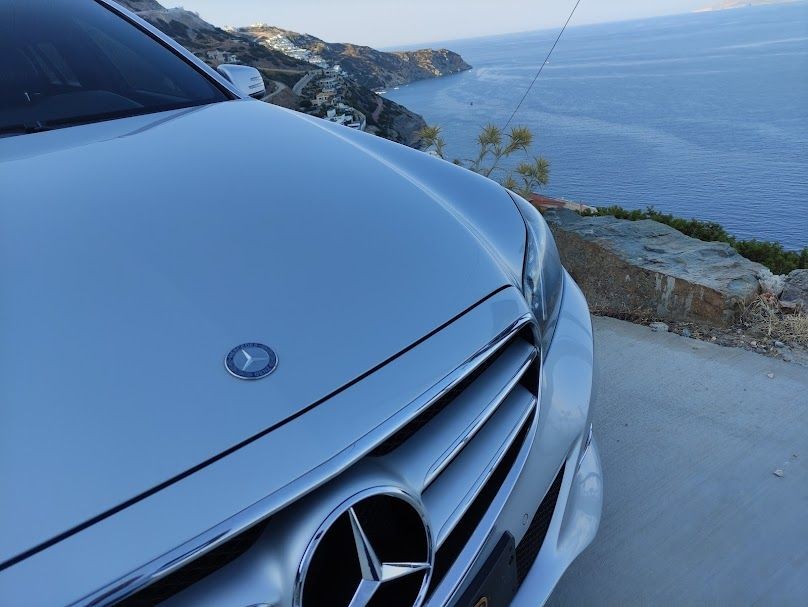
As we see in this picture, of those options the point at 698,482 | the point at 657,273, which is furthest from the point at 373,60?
the point at 698,482

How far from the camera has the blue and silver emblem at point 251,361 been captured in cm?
88

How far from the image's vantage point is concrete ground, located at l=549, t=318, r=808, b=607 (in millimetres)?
1567

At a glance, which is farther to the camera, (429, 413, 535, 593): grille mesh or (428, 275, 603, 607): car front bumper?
(428, 275, 603, 607): car front bumper

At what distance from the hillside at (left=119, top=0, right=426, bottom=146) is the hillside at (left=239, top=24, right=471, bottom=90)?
13.2 metres

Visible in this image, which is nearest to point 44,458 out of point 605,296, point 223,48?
point 605,296

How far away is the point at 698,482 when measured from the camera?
1890 mm

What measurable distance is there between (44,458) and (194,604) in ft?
0.87

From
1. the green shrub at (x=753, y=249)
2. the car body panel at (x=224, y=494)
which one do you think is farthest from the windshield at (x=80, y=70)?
the green shrub at (x=753, y=249)

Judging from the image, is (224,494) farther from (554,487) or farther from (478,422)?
(554,487)

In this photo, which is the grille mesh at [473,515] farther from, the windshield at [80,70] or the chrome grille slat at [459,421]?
the windshield at [80,70]

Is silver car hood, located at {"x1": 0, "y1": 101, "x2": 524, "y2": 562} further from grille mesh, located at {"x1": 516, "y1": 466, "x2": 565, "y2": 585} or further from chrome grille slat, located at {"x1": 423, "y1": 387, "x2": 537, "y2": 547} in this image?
grille mesh, located at {"x1": 516, "y1": 466, "x2": 565, "y2": 585}

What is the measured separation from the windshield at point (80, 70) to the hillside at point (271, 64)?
16.7 metres

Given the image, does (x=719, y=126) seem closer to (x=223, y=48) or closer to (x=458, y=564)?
(x=223, y=48)

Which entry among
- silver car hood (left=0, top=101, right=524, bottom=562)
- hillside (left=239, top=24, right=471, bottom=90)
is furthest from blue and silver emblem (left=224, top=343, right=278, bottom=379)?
hillside (left=239, top=24, right=471, bottom=90)
